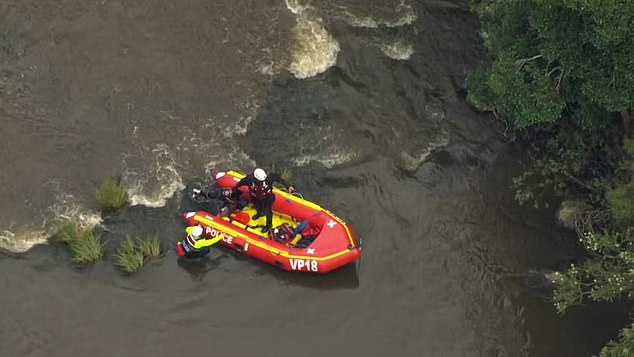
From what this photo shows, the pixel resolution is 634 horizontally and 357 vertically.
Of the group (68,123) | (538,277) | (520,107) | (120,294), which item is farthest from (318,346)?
(68,123)

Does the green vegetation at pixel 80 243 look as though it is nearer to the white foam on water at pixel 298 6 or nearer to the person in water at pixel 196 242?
the person in water at pixel 196 242

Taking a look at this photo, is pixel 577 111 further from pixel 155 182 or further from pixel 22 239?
pixel 22 239

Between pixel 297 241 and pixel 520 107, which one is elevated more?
pixel 520 107

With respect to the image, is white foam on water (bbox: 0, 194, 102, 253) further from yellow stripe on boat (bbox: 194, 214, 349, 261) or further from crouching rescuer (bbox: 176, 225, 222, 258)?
yellow stripe on boat (bbox: 194, 214, 349, 261)

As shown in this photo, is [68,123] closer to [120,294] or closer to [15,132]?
[15,132]

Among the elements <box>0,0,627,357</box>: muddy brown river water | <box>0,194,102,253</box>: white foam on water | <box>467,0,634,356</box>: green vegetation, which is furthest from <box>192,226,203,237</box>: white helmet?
<box>467,0,634,356</box>: green vegetation

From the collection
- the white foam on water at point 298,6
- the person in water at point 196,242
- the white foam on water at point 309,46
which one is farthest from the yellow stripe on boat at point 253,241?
the white foam on water at point 298,6

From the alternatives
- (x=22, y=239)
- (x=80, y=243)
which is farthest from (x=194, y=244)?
(x=22, y=239)
